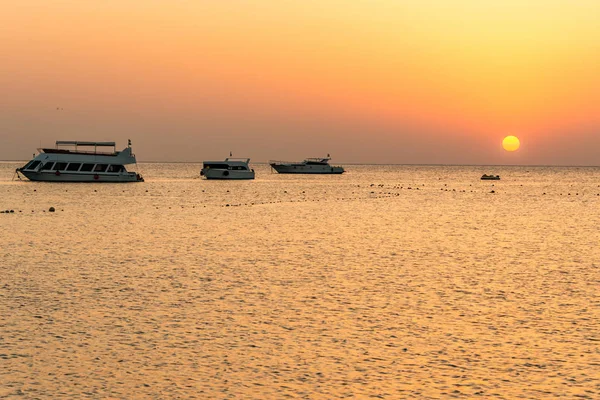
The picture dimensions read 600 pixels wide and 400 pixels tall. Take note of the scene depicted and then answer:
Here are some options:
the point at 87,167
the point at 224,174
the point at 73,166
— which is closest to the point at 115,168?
the point at 87,167

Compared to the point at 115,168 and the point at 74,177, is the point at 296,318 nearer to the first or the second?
the point at 74,177

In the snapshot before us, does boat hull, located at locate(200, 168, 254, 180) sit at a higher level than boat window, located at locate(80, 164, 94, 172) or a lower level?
higher

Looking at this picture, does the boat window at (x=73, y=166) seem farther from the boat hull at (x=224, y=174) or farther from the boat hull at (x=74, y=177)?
the boat hull at (x=224, y=174)

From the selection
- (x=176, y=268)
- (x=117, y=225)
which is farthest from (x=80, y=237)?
(x=176, y=268)

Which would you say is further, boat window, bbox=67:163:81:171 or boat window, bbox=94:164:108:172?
boat window, bbox=94:164:108:172

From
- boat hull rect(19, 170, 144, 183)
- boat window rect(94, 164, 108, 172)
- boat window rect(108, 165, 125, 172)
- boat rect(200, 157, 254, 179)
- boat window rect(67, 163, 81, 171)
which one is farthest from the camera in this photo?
boat rect(200, 157, 254, 179)

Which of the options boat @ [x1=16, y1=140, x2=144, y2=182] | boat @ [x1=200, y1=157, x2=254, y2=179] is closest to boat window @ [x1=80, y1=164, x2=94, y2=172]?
boat @ [x1=16, y1=140, x2=144, y2=182]

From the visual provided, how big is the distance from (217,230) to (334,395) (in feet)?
92.4

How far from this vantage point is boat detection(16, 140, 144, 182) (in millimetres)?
104194

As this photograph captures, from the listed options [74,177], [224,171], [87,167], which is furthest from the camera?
[224,171]

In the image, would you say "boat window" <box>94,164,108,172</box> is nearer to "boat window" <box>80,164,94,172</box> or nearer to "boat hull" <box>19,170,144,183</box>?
"boat window" <box>80,164,94,172</box>

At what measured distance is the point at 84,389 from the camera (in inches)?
420

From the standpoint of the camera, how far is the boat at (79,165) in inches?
4102

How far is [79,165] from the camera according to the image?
348 ft
